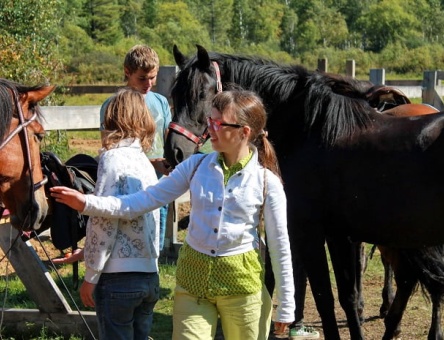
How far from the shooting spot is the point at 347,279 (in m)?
4.95

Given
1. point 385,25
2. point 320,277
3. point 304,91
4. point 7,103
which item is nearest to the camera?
point 7,103

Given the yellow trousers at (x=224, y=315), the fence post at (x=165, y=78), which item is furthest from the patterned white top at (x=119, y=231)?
the fence post at (x=165, y=78)

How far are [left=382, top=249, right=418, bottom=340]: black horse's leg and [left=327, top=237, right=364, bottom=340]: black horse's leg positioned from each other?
0.37 meters

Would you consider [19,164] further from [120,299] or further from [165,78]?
[165,78]

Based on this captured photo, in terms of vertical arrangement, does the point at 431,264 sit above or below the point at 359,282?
above

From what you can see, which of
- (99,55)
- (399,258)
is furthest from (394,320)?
(99,55)

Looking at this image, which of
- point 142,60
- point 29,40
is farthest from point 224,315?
point 29,40

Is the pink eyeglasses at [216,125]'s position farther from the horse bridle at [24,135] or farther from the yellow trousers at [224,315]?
the horse bridle at [24,135]

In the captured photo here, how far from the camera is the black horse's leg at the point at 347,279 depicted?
4891 mm

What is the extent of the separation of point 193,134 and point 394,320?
1.98 meters

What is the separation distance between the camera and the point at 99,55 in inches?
1880

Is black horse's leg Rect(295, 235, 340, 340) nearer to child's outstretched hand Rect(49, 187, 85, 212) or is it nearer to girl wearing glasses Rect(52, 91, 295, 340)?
girl wearing glasses Rect(52, 91, 295, 340)

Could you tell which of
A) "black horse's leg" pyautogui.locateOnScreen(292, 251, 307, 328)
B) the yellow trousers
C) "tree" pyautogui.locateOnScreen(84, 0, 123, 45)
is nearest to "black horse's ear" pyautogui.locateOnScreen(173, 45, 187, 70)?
"black horse's leg" pyautogui.locateOnScreen(292, 251, 307, 328)

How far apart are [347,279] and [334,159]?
0.89 meters
